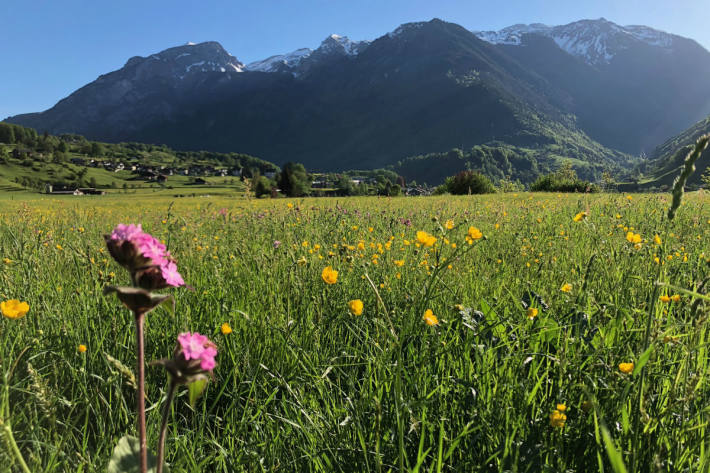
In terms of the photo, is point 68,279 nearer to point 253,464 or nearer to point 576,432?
point 253,464

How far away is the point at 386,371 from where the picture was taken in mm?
1804

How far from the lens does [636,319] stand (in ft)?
7.02

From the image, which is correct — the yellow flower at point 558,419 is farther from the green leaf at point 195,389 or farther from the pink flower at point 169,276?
the pink flower at point 169,276

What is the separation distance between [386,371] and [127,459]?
1175 millimetres

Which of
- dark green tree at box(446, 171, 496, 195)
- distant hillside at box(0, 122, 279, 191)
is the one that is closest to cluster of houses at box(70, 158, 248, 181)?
distant hillside at box(0, 122, 279, 191)

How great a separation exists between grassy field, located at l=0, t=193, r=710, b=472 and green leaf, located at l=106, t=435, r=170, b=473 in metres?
0.18

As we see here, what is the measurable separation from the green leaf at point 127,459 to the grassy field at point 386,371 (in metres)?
0.18

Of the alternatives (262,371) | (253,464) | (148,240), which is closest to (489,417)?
(253,464)

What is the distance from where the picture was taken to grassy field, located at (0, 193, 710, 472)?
4.13 feet

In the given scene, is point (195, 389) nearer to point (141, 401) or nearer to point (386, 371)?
point (141, 401)

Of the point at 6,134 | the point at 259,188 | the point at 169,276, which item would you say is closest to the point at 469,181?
the point at 259,188

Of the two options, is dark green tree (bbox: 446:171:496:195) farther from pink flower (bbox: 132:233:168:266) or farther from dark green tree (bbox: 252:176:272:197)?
pink flower (bbox: 132:233:168:266)

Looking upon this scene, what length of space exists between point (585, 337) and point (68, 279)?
3831 mm

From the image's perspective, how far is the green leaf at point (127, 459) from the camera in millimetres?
840
